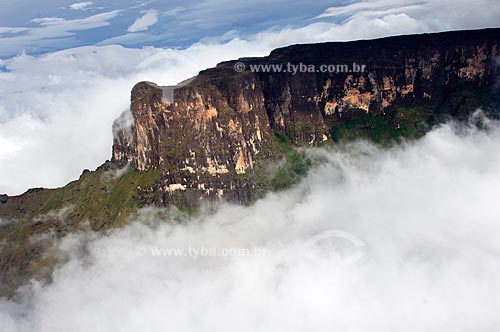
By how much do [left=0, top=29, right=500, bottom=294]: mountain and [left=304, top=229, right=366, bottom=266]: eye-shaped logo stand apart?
62.1ft

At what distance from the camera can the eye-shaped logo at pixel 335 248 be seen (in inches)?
3354

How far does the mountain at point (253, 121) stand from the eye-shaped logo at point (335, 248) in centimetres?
1892

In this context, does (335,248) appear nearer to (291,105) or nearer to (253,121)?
(253,121)

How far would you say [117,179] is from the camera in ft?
377

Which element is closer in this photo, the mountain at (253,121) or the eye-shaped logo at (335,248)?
the eye-shaped logo at (335,248)

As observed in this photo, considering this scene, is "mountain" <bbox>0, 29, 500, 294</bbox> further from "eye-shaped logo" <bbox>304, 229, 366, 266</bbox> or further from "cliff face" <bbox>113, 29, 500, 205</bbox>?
"eye-shaped logo" <bbox>304, 229, 366, 266</bbox>

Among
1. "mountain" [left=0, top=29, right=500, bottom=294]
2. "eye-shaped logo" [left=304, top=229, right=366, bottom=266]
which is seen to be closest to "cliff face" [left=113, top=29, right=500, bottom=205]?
"mountain" [left=0, top=29, right=500, bottom=294]

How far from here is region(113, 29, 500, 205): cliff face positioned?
10325cm

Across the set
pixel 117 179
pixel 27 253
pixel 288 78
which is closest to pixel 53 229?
pixel 27 253

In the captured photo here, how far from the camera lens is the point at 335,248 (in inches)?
3479

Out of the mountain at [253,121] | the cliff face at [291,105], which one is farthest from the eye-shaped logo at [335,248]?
the cliff face at [291,105]

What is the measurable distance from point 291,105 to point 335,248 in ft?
133

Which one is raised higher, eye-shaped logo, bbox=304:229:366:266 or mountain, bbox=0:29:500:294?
mountain, bbox=0:29:500:294

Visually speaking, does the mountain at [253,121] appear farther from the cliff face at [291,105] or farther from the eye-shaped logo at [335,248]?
the eye-shaped logo at [335,248]
